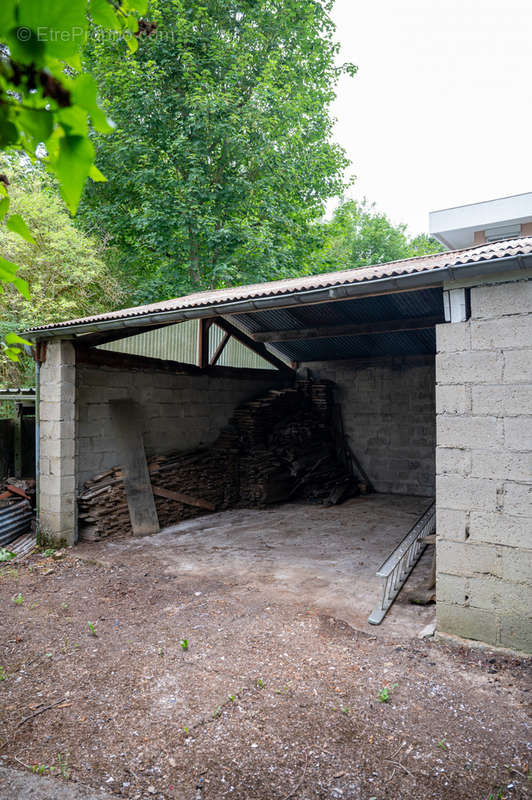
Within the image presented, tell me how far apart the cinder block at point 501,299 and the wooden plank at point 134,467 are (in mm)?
5898

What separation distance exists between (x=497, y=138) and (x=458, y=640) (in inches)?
1906

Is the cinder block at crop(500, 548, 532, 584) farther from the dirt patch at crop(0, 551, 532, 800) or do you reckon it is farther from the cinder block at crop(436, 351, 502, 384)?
the cinder block at crop(436, 351, 502, 384)

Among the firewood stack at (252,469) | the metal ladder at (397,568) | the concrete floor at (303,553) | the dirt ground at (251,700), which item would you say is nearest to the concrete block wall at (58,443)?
the firewood stack at (252,469)

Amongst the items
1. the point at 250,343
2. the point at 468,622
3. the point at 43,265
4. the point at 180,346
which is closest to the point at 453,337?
the point at 468,622

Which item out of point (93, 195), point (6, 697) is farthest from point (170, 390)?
point (93, 195)

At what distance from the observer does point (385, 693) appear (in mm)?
3609

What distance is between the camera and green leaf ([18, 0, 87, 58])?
75 centimetres

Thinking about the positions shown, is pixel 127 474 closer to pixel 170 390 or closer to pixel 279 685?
pixel 170 390

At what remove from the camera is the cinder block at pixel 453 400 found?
4348mm

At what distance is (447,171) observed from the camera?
52062 mm

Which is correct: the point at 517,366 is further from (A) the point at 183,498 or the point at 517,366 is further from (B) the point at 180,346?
(B) the point at 180,346

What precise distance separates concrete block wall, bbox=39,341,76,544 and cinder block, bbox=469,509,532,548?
18.5 ft

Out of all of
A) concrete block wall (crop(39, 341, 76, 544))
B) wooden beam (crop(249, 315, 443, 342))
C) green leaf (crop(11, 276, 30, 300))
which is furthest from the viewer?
wooden beam (crop(249, 315, 443, 342))

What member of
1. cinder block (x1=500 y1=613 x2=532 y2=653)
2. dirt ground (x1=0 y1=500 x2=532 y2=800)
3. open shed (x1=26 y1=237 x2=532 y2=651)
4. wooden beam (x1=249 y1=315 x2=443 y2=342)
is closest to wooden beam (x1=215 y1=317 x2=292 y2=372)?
open shed (x1=26 y1=237 x2=532 y2=651)
